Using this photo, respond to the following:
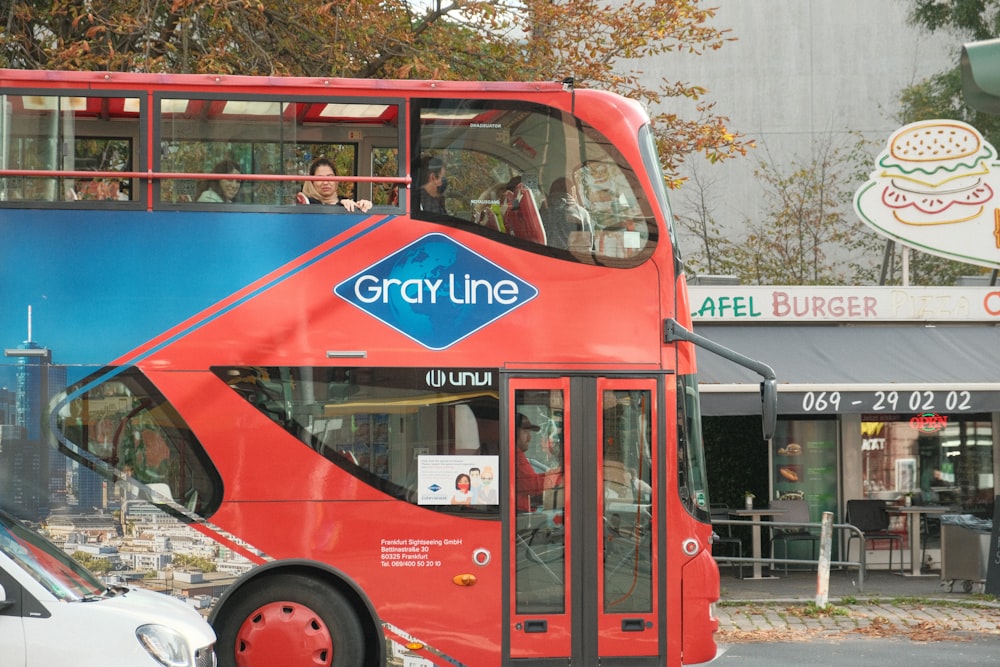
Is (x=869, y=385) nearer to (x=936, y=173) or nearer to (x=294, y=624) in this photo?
(x=936, y=173)

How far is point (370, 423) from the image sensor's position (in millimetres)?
8797

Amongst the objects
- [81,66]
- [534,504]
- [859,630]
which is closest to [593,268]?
[534,504]

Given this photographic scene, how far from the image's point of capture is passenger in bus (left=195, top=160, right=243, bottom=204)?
29.0 feet

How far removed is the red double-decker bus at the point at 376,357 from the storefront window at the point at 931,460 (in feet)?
36.7

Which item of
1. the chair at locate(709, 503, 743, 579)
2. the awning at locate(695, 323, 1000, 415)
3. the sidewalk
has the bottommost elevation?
the sidewalk

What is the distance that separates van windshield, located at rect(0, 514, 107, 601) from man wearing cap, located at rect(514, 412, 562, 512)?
294cm

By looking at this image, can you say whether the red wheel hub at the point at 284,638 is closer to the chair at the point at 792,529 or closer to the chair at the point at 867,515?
the chair at the point at 792,529

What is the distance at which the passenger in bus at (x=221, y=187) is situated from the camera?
348 inches

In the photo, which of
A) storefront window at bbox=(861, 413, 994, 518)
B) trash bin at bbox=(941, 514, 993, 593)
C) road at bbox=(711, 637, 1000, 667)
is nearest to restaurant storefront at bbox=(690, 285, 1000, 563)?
storefront window at bbox=(861, 413, 994, 518)

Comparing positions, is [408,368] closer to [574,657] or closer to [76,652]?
[574,657]

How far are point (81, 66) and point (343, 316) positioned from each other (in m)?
7.44

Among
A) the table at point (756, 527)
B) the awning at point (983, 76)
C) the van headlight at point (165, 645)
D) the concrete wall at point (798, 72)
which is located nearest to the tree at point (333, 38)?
the table at point (756, 527)

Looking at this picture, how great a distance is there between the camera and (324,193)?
9.08m

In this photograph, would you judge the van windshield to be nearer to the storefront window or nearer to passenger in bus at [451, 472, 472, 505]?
passenger in bus at [451, 472, 472, 505]
